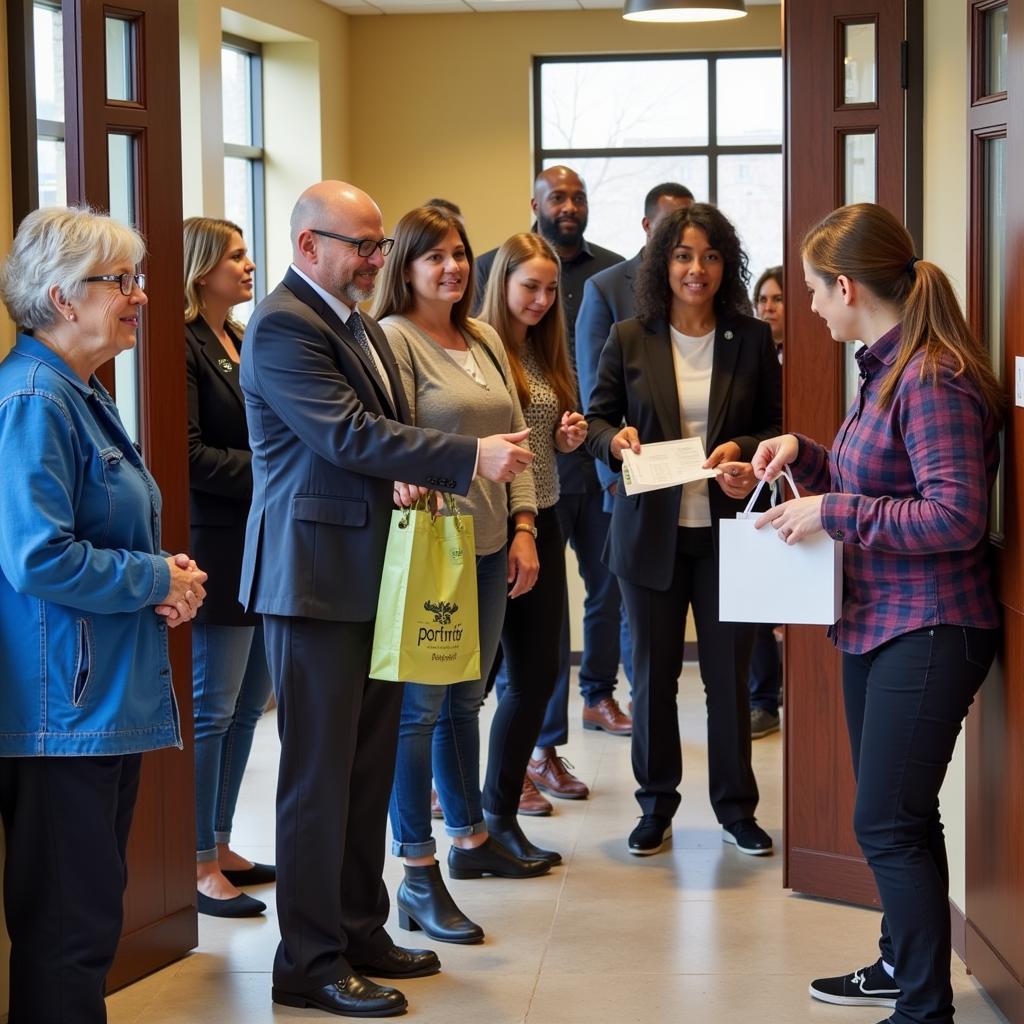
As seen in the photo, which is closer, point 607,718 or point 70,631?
point 70,631

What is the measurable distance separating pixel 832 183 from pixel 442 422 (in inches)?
45.8

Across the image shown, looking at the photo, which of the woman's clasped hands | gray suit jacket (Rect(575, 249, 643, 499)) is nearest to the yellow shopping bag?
the woman's clasped hands

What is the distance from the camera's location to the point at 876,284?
2.84 m

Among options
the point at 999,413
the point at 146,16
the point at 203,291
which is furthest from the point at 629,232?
the point at 999,413

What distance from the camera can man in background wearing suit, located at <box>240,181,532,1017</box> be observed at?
293 cm

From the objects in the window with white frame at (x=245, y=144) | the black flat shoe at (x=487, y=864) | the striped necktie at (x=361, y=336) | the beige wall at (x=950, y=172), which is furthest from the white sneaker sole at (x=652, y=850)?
the window with white frame at (x=245, y=144)

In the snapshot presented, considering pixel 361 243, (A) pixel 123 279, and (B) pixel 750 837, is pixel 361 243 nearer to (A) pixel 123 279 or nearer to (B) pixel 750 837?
(A) pixel 123 279

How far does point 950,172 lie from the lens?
11.3ft

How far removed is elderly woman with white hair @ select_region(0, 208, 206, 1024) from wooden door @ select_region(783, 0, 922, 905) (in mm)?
1822

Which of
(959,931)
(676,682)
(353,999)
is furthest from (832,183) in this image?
(353,999)

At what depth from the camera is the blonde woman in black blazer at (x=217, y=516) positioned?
372cm

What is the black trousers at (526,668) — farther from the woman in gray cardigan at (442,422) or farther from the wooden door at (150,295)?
the wooden door at (150,295)

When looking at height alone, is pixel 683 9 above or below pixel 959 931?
above

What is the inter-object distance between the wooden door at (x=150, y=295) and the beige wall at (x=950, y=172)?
5.87ft
